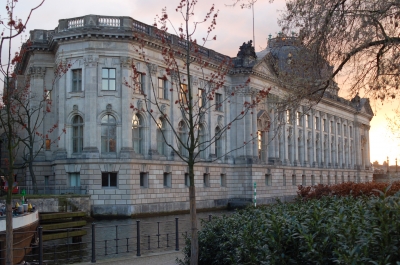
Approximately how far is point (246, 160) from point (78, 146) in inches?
873

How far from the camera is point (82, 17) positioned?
47.5 m

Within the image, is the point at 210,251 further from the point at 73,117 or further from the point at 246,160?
the point at 246,160

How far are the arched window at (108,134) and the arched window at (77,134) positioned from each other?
1977mm

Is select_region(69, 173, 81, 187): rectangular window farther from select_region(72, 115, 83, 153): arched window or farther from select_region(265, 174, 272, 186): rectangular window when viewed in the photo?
select_region(265, 174, 272, 186): rectangular window

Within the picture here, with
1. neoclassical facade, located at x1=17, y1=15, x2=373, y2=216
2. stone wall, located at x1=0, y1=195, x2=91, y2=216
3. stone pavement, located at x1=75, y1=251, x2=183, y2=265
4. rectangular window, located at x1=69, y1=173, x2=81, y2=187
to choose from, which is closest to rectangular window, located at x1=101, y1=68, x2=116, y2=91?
neoclassical facade, located at x1=17, y1=15, x2=373, y2=216

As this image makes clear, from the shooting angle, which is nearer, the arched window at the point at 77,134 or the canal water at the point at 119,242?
the canal water at the point at 119,242

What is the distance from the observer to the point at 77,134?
47.8 meters

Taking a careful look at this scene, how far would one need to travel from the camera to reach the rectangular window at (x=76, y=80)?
157 feet

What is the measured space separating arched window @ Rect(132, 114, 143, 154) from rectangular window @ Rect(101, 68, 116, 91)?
3436 millimetres

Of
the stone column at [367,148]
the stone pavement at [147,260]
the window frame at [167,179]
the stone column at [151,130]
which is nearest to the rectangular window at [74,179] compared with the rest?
the stone column at [151,130]

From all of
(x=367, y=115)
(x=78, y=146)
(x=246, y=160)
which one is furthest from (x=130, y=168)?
(x=367, y=115)

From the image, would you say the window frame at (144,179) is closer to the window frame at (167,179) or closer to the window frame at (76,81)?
the window frame at (167,179)

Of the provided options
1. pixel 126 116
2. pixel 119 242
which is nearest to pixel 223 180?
pixel 126 116

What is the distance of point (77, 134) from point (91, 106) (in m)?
3.04
